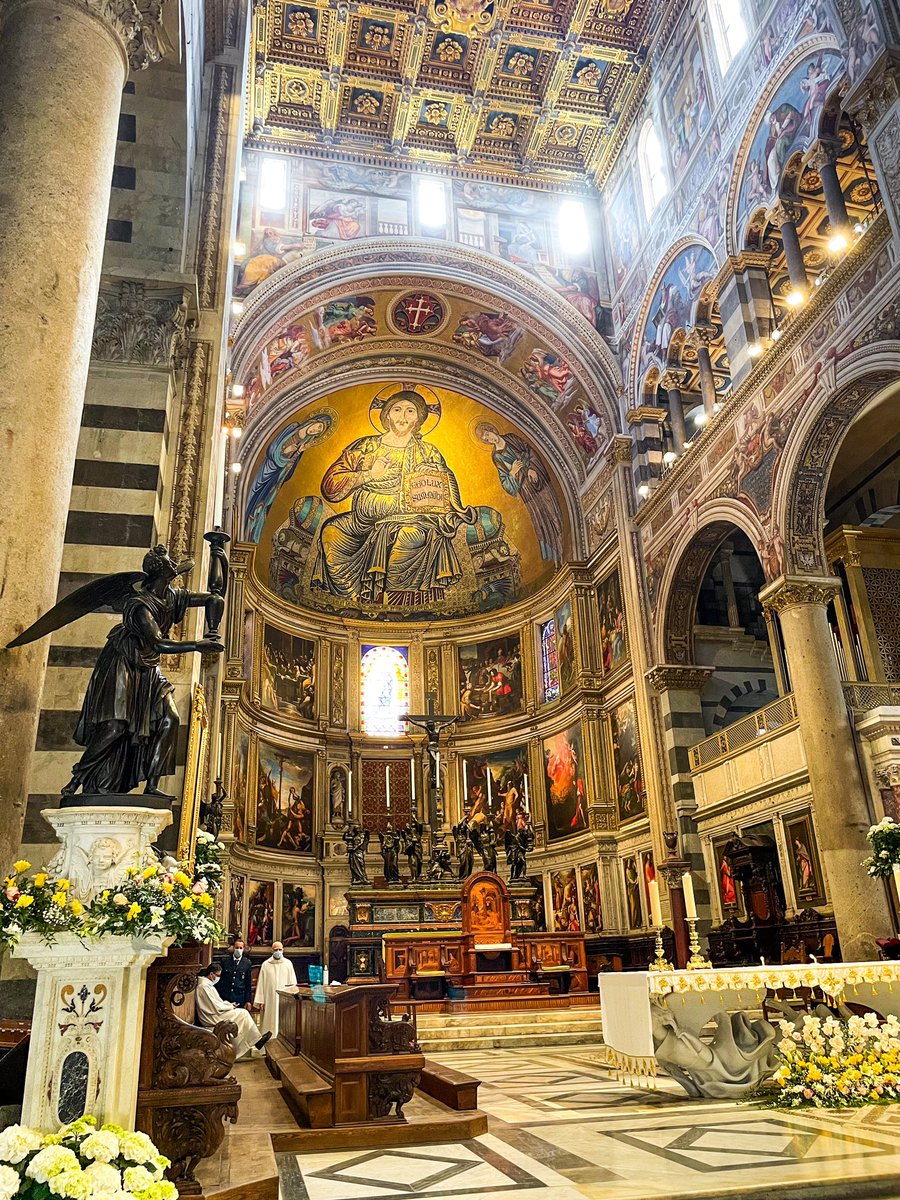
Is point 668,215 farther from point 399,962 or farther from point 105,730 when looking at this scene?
point 105,730

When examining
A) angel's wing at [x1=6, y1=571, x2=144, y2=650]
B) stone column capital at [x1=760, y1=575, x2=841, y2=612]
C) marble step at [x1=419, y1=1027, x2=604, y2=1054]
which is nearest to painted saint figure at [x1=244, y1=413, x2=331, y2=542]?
stone column capital at [x1=760, y1=575, x2=841, y2=612]

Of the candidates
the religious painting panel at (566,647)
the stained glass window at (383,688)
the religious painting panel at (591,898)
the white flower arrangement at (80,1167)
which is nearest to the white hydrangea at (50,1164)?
the white flower arrangement at (80,1167)

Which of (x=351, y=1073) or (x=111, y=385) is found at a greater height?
(x=111, y=385)

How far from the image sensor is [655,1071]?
28.1 feet

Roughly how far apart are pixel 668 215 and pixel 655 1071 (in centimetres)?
1930

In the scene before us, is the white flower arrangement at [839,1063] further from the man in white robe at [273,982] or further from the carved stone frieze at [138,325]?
the carved stone frieze at [138,325]

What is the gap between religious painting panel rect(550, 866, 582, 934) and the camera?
23703mm

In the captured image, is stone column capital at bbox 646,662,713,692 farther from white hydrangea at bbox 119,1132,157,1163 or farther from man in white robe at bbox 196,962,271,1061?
white hydrangea at bbox 119,1132,157,1163

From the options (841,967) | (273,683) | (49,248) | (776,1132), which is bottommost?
(776,1132)

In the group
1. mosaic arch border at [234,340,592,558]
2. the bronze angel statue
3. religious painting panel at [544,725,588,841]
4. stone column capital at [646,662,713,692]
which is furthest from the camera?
mosaic arch border at [234,340,592,558]

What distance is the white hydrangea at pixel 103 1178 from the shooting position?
3334 mm

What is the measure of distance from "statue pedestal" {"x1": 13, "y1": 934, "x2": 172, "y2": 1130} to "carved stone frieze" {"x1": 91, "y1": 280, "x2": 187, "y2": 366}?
285 inches

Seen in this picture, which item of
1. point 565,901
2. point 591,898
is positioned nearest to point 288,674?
point 565,901

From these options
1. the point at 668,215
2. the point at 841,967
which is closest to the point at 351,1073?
the point at 841,967
